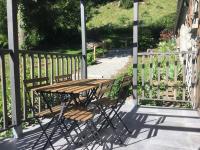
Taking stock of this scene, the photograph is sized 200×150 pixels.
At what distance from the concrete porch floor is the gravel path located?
6.58 meters

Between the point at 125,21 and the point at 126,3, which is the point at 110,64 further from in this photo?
the point at 126,3

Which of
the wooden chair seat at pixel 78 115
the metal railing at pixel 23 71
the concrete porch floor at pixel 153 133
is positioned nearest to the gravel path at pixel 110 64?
the metal railing at pixel 23 71

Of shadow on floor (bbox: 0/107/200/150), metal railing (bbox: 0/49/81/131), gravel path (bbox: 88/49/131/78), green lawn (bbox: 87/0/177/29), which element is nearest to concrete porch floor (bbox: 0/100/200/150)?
shadow on floor (bbox: 0/107/200/150)

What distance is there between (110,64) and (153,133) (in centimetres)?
1112

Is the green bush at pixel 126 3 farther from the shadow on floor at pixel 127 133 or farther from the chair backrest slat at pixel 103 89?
the chair backrest slat at pixel 103 89

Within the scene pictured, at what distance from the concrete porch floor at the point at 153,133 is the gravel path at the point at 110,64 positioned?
6.58m

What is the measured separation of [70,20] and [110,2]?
10.1 metres

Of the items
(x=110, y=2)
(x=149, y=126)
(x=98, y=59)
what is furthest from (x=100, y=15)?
(x=149, y=126)

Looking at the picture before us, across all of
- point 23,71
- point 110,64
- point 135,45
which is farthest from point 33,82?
point 110,64

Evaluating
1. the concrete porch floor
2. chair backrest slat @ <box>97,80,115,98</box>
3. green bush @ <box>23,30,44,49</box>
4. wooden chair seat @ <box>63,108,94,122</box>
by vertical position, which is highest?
green bush @ <box>23,30,44,49</box>

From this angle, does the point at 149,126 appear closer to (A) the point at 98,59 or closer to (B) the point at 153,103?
(B) the point at 153,103

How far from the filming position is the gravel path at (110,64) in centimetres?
1330

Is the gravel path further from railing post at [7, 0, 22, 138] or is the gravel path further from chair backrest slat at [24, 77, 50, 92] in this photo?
railing post at [7, 0, 22, 138]

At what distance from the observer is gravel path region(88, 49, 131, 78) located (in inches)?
523
